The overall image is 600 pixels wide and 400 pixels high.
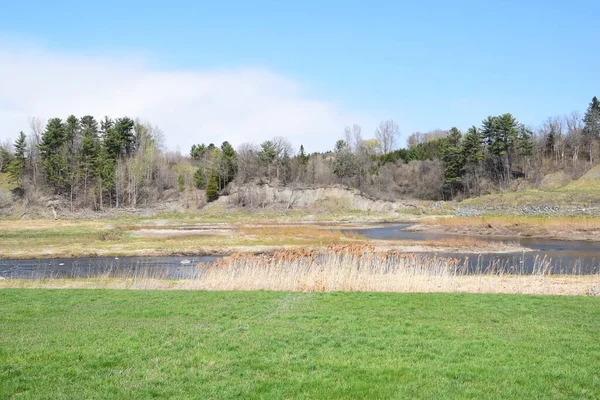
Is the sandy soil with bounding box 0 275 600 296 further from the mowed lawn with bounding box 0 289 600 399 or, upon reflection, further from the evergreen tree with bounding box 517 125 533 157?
the evergreen tree with bounding box 517 125 533 157

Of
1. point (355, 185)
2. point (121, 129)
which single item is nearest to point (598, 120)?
point (355, 185)

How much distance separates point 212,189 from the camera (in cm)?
9050

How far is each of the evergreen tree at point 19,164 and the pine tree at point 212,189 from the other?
34.6 m

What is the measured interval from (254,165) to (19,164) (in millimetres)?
43386

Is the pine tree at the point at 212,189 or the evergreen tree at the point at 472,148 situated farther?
the evergreen tree at the point at 472,148

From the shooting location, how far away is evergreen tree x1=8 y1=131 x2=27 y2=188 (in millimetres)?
90250

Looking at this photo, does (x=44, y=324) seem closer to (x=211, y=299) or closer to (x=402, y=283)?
(x=211, y=299)

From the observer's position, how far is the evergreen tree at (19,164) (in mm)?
90250

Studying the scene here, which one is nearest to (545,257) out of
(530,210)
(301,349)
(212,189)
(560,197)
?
(301,349)

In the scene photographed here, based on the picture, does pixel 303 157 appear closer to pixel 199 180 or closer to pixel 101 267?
pixel 199 180

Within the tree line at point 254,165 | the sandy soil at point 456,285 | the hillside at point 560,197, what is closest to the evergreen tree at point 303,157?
the tree line at point 254,165

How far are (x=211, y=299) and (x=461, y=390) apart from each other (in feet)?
28.9

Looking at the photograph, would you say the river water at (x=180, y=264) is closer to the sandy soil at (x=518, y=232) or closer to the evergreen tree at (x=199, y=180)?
the sandy soil at (x=518, y=232)

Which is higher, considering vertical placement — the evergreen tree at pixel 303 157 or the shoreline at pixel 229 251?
the evergreen tree at pixel 303 157
